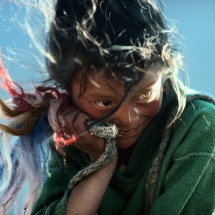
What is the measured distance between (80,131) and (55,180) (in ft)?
0.98

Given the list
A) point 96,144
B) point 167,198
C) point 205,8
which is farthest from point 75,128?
point 205,8

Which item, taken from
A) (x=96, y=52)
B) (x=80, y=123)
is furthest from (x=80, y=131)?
(x=96, y=52)

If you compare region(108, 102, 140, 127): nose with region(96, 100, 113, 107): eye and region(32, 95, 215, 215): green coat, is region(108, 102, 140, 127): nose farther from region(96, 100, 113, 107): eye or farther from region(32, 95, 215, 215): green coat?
region(32, 95, 215, 215): green coat

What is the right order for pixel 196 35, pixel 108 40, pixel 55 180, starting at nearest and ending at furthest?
pixel 108 40
pixel 55 180
pixel 196 35

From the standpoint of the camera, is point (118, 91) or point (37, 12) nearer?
point (118, 91)

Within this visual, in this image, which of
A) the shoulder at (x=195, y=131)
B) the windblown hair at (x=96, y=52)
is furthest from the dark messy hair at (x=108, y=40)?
the shoulder at (x=195, y=131)

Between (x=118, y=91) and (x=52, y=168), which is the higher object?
(x=118, y=91)

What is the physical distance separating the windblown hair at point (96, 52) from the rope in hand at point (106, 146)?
0.37 feet

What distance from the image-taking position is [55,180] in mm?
1845

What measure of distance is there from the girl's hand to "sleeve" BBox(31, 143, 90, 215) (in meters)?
0.17

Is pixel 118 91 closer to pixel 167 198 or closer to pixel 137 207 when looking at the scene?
pixel 167 198

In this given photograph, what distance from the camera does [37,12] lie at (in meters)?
1.68

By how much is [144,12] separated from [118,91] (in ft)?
0.87

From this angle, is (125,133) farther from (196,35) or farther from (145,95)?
(196,35)
